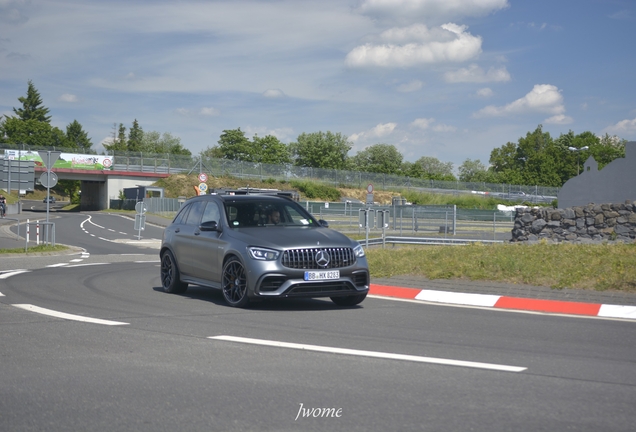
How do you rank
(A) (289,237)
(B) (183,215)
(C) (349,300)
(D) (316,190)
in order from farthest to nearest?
(D) (316,190) → (B) (183,215) → (C) (349,300) → (A) (289,237)

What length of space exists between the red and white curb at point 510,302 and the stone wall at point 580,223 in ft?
49.7

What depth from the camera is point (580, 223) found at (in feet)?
88.6

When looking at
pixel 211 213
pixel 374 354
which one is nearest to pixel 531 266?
pixel 211 213

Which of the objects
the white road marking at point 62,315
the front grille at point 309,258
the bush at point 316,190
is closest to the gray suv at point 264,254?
the front grille at point 309,258

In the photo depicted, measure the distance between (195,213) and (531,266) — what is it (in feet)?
19.2

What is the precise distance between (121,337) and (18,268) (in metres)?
11.4

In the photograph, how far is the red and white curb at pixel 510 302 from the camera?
33.3ft

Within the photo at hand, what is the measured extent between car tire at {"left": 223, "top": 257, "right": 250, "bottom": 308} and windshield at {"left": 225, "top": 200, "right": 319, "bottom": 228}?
2.48 feet

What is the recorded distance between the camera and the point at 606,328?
8805 millimetres

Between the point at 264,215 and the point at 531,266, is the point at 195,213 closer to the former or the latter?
the point at 264,215

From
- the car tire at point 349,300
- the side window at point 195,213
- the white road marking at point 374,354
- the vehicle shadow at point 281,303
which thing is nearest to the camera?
the white road marking at point 374,354

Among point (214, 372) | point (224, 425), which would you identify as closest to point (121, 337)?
Answer: point (214, 372)

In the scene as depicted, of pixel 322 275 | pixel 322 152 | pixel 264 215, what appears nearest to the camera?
pixel 322 275

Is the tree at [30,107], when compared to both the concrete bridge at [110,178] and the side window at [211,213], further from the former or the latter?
the side window at [211,213]
